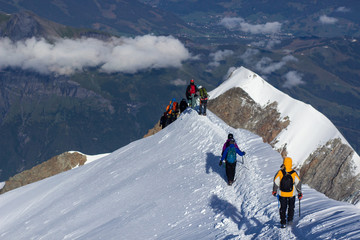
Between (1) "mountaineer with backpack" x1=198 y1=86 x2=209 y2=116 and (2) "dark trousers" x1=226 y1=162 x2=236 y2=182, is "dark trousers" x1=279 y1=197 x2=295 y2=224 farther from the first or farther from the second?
(1) "mountaineer with backpack" x1=198 y1=86 x2=209 y2=116

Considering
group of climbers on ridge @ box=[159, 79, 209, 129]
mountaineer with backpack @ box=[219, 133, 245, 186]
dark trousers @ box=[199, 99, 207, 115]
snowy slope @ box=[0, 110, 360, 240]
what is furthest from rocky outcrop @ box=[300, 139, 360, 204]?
mountaineer with backpack @ box=[219, 133, 245, 186]

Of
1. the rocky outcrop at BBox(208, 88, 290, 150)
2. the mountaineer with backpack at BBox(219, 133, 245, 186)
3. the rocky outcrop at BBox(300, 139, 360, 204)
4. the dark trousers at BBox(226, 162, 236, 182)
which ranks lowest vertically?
the rocky outcrop at BBox(300, 139, 360, 204)

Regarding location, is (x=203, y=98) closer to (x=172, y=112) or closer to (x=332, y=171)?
(x=172, y=112)

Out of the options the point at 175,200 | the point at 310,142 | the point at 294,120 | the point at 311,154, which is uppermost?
the point at 294,120

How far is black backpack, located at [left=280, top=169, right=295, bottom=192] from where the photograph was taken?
1439 centimetres

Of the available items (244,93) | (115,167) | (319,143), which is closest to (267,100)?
(244,93)

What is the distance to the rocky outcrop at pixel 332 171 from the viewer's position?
66.6m

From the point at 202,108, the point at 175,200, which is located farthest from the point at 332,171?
the point at 175,200

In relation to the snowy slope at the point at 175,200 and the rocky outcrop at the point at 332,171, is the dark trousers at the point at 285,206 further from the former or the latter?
the rocky outcrop at the point at 332,171

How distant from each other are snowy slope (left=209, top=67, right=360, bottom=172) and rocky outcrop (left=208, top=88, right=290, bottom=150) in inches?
50.8

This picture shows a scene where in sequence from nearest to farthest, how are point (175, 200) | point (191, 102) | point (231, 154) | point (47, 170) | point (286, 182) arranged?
1. point (286, 182)
2. point (231, 154)
3. point (175, 200)
4. point (191, 102)
5. point (47, 170)

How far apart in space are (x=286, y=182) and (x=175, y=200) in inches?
358

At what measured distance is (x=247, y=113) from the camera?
7981 centimetres

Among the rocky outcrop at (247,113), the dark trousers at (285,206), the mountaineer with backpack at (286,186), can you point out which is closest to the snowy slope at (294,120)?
the rocky outcrop at (247,113)
